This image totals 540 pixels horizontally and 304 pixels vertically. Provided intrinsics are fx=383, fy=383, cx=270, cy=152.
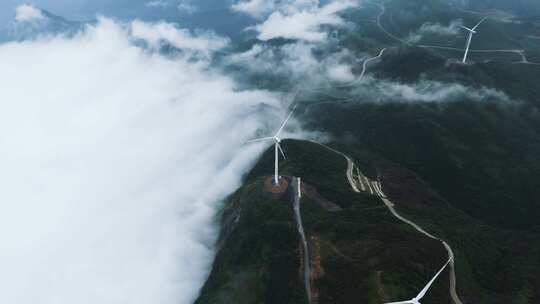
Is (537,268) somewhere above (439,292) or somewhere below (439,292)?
below

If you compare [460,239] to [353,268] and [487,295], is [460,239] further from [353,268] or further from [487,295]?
[353,268]

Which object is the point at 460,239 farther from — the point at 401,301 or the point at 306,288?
the point at 306,288

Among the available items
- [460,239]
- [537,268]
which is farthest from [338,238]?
[537,268]

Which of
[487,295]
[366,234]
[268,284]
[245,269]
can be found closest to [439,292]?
[487,295]

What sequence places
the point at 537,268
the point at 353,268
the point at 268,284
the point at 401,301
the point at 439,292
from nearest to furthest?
the point at 401,301 → the point at 439,292 → the point at 353,268 → the point at 268,284 → the point at 537,268

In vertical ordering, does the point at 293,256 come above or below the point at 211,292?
above

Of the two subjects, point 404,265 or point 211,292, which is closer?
point 404,265

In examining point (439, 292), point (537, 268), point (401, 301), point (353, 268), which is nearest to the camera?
point (401, 301)

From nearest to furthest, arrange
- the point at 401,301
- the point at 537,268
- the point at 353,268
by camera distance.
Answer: the point at 401,301, the point at 353,268, the point at 537,268

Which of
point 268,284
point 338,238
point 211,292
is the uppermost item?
point 338,238
